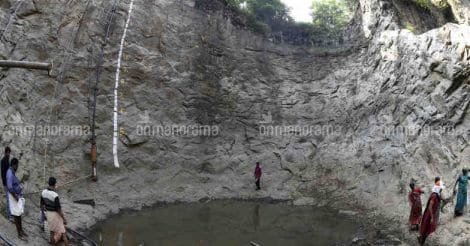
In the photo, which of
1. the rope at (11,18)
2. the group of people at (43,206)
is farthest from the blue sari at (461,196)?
the rope at (11,18)

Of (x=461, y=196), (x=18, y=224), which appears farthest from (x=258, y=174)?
(x=18, y=224)

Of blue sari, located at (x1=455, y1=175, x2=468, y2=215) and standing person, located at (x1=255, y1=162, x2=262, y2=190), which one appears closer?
blue sari, located at (x1=455, y1=175, x2=468, y2=215)

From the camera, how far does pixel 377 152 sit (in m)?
14.6

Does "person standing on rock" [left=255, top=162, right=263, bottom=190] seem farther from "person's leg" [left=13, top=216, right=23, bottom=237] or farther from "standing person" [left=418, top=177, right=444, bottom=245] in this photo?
"person's leg" [left=13, top=216, right=23, bottom=237]

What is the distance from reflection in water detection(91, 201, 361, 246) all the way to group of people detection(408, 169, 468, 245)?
5.49 feet

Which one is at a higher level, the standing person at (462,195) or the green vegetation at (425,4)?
the green vegetation at (425,4)

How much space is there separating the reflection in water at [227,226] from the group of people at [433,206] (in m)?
1.67

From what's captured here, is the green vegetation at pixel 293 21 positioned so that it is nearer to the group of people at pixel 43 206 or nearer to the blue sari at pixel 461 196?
the blue sari at pixel 461 196

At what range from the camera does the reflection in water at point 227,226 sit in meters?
10.6

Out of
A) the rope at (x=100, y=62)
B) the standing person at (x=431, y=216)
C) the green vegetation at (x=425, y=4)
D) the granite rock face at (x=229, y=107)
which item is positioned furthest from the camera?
the green vegetation at (x=425, y=4)

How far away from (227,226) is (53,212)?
5.47m

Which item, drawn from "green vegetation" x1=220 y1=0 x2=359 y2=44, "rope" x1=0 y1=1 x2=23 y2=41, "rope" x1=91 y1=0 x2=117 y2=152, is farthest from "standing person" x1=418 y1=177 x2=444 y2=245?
"rope" x1=0 y1=1 x2=23 y2=41

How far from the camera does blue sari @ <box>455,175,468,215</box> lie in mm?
10050

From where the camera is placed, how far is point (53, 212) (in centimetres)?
777
